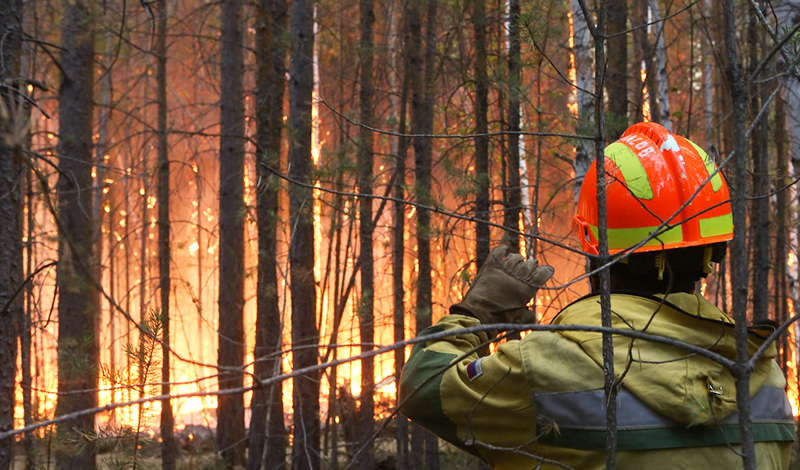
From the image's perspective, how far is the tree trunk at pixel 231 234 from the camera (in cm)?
1089

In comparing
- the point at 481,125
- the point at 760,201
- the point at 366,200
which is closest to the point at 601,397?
the point at 481,125

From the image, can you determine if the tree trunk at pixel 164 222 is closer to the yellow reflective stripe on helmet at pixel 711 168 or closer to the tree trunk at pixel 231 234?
the tree trunk at pixel 231 234

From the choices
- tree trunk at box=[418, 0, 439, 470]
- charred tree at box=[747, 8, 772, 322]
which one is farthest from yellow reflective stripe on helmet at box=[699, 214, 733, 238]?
charred tree at box=[747, 8, 772, 322]

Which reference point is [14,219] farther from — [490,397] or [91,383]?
[91,383]

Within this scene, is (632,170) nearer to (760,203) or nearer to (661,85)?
(760,203)

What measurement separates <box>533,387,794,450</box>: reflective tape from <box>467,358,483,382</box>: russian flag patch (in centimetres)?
15

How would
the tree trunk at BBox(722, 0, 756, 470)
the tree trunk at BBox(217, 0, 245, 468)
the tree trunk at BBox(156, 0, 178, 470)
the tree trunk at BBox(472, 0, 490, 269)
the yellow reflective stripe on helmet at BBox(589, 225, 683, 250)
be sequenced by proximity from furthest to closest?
1. the tree trunk at BBox(217, 0, 245, 468)
2. the tree trunk at BBox(156, 0, 178, 470)
3. the tree trunk at BBox(472, 0, 490, 269)
4. the yellow reflective stripe on helmet at BBox(589, 225, 683, 250)
5. the tree trunk at BBox(722, 0, 756, 470)

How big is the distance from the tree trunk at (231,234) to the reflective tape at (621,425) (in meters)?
9.15

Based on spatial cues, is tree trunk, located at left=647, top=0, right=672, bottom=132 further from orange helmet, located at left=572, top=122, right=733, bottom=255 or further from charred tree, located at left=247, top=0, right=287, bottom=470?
orange helmet, located at left=572, top=122, right=733, bottom=255

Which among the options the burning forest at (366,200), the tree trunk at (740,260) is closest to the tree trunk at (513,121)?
the burning forest at (366,200)

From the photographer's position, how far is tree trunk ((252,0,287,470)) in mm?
7336

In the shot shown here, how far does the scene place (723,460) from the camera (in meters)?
1.84

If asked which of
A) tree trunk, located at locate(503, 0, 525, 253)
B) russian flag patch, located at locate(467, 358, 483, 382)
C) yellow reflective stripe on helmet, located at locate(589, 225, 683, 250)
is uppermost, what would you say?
tree trunk, located at locate(503, 0, 525, 253)

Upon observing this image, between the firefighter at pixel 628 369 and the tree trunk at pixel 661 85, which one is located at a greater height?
the tree trunk at pixel 661 85
